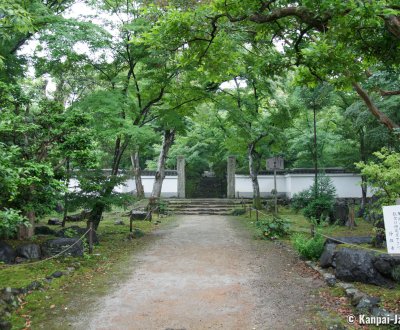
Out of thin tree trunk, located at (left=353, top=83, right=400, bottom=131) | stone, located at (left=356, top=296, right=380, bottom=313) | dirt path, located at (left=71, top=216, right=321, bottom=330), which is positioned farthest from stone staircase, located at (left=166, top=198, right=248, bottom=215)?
stone, located at (left=356, top=296, right=380, bottom=313)

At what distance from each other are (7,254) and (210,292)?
4.56 meters

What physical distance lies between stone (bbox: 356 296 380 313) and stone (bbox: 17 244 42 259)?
662cm

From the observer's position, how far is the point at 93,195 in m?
10.7

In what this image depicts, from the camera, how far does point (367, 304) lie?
5.20 metres

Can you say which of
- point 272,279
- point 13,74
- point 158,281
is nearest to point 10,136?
point 13,74

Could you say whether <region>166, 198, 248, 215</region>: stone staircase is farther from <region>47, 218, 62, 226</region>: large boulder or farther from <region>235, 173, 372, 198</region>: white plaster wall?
<region>47, 218, 62, 226</region>: large boulder

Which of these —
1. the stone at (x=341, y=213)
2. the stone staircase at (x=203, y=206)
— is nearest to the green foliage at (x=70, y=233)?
the stone at (x=341, y=213)

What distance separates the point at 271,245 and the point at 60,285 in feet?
Answer: 21.5

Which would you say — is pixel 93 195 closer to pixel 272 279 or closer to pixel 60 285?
pixel 60 285

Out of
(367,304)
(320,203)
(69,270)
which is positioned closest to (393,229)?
(367,304)

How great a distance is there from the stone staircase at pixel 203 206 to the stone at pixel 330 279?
13.9 m

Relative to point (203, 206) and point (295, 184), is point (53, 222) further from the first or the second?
point (295, 184)

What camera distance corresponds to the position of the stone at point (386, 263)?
618 centimetres

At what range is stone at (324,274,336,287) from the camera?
6.54 m
